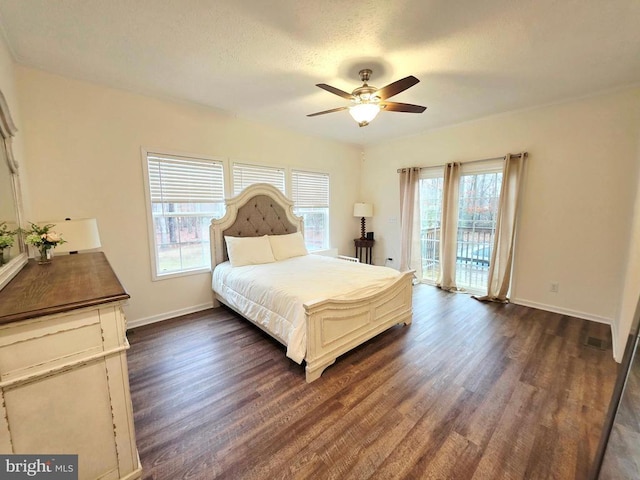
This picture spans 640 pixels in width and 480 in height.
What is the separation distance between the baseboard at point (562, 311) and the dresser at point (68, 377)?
4.37m

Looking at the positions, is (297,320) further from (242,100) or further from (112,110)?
(112,110)

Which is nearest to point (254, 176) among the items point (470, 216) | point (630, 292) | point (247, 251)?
point (247, 251)

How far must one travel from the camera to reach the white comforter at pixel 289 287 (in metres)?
2.18

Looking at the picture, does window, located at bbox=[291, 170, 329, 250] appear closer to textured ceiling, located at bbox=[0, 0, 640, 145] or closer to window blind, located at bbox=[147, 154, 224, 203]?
window blind, located at bbox=[147, 154, 224, 203]

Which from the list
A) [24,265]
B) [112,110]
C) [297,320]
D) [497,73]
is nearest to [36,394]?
[24,265]

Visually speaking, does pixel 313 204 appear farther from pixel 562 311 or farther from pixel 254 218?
pixel 562 311

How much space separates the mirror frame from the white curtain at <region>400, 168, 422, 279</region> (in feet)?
15.0

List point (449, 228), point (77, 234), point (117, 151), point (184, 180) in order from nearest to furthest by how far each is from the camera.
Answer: point (77, 234), point (117, 151), point (184, 180), point (449, 228)

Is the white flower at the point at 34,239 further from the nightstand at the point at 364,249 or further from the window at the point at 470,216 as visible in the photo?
the window at the point at 470,216

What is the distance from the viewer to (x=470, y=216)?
4059 mm

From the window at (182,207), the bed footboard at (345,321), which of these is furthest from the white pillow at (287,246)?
the bed footboard at (345,321)

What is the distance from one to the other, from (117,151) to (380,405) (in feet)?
11.4

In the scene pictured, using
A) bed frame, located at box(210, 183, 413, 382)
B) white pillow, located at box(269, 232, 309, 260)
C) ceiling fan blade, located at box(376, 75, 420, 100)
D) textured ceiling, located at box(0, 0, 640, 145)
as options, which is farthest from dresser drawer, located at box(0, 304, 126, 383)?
white pillow, located at box(269, 232, 309, 260)

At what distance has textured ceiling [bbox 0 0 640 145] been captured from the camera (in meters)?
1.67
